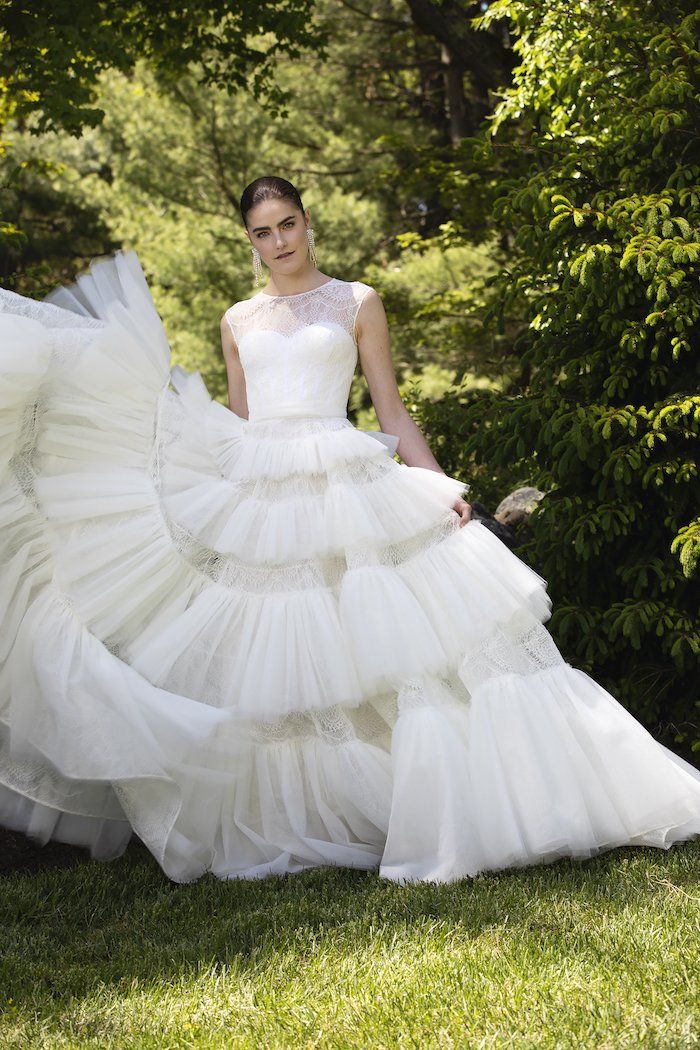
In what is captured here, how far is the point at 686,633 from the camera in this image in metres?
4.24

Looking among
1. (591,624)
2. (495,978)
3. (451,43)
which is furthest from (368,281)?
(495,978)

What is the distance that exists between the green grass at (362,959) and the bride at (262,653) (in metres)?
0.15

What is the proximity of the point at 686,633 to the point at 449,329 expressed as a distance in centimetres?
829

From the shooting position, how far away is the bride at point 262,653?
3.15 m

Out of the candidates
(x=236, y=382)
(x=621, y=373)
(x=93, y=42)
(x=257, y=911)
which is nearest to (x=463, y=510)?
(x=236, y=382)

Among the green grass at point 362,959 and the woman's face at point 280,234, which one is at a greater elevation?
the woman's face at point 280,234

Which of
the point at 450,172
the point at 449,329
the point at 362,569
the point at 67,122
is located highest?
the point at 67,122

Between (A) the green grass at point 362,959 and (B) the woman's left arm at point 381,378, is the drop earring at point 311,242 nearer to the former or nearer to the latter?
(B) the woman's left arm at point 381,378

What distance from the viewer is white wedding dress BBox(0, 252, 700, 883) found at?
315 cm

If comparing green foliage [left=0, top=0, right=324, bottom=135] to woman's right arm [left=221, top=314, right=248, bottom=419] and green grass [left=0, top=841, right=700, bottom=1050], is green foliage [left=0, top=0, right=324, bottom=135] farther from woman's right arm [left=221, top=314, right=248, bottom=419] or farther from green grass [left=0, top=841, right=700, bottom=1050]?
green grass [left=0, top=841, right=700, bottom=1050]

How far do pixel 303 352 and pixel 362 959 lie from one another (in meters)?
2.07

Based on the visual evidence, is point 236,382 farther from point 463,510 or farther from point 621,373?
point 621,373

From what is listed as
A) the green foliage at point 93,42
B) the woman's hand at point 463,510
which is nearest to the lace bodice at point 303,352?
the woman's hand at point 463,510

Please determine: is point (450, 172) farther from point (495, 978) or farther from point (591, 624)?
point (495, 978)
